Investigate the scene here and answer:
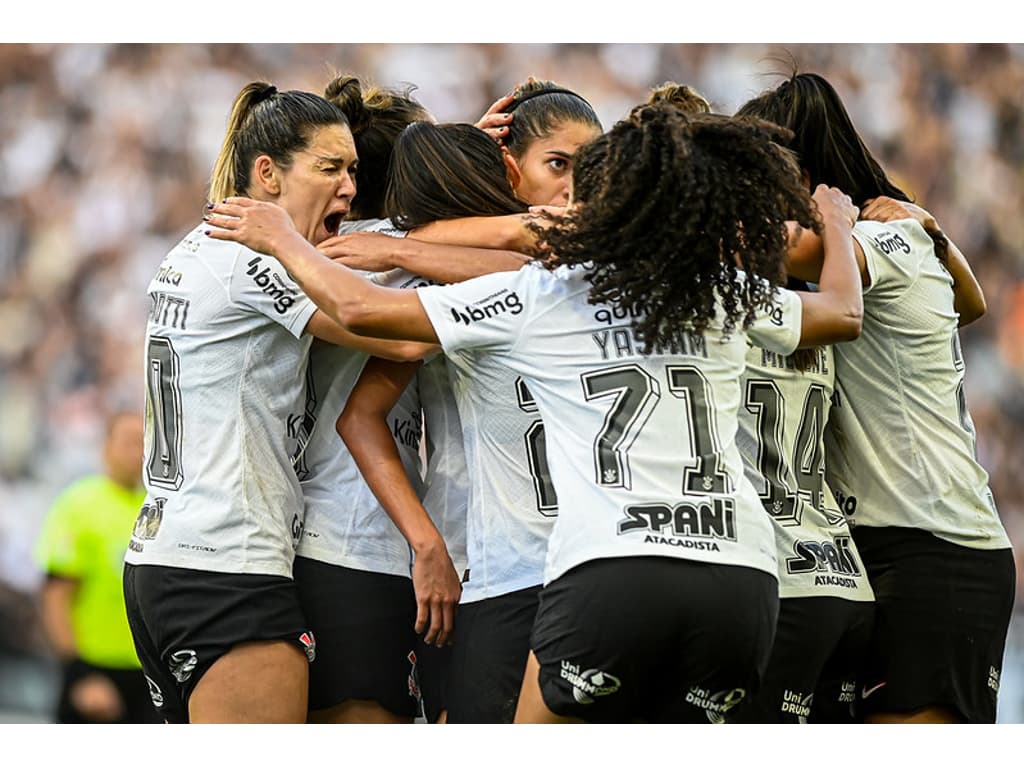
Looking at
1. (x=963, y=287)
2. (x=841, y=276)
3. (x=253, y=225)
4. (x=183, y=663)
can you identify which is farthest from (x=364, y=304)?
(x=963, y=287)

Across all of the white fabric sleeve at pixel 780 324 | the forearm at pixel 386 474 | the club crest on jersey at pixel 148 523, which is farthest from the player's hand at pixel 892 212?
the club crest on jersey at pixel 148 523

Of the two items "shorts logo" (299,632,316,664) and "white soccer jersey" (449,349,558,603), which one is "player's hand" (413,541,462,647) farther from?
"shorts logo" (299,632,316,664)

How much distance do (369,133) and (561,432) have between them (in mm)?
1383

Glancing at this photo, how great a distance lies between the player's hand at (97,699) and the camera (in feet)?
16.5

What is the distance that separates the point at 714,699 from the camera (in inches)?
92.6

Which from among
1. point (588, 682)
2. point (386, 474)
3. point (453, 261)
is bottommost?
point (588, 682)

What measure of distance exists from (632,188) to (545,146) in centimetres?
104

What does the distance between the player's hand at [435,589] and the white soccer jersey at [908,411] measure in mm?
997

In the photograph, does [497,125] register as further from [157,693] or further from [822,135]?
[157,693]

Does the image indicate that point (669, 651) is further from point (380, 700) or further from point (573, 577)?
point (380, 700)

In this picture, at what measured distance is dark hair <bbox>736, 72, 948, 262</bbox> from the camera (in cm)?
318

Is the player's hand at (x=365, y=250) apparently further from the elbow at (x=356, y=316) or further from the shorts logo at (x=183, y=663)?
the shorts logo at (x=183, y=663)

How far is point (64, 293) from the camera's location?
6281 mm

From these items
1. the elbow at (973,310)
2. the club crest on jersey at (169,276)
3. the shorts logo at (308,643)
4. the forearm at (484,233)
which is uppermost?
the forearm at (484,233)
